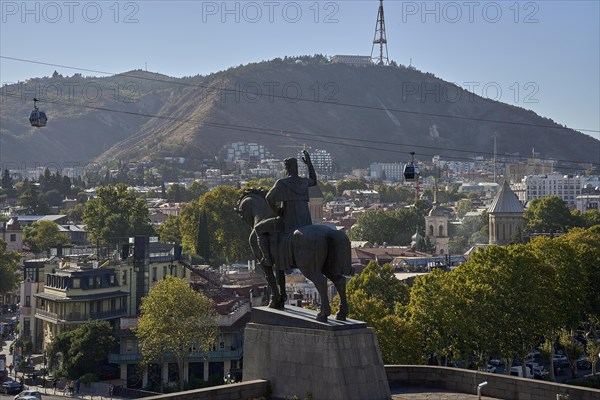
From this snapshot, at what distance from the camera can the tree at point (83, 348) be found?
52531mm

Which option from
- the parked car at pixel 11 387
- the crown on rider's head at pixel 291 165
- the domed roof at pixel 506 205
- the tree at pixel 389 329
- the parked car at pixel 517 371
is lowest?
the parked car at pixel 11 387

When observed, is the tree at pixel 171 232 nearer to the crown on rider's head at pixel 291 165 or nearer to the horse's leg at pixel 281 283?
the crown on rider's head at pixel 291 165

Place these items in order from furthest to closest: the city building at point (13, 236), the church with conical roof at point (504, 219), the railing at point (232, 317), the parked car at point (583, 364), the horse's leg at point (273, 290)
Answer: the church with conical roof at point (504, 219)
the city building at point (13, 236)
the railing at point (232, 317)
the parked car at point (583, 364)
the horse's leg at point (273, 290)

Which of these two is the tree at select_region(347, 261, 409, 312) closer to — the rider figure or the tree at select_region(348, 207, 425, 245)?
the rider figure

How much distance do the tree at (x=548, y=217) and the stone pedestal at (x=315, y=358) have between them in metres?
97.4

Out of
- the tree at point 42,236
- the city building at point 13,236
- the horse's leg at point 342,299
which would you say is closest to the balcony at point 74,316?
the horse's leg at point 342,299

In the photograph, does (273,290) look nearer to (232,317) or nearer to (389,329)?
(389,329)

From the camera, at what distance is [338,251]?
2022 centimetres

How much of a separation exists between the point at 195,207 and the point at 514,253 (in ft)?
217

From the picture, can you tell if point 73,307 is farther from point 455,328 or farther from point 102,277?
point 455,328

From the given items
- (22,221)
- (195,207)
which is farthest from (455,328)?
(22,221)

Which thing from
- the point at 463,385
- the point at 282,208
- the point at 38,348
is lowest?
the point at 38,348

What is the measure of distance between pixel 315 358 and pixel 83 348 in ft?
116

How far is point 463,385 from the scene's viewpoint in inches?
886
